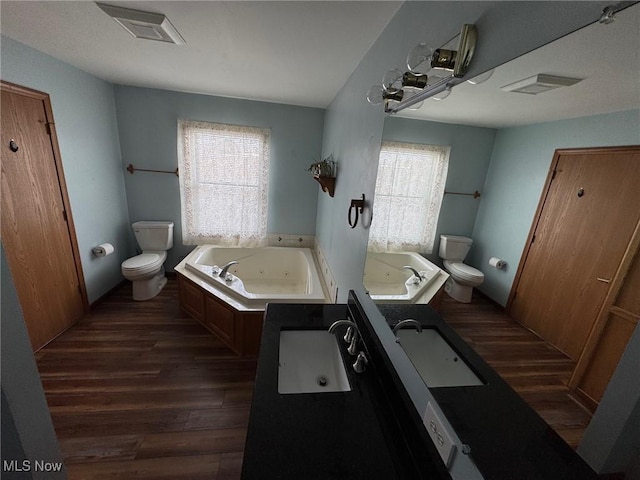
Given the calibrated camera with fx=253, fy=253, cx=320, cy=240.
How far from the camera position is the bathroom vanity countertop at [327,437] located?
0.71 metres

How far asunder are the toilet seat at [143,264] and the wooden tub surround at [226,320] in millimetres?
516

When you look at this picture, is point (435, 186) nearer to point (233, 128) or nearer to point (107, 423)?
point (107, 423)

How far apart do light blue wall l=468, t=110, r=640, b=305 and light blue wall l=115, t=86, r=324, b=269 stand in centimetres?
294

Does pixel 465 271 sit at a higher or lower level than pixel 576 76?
lower

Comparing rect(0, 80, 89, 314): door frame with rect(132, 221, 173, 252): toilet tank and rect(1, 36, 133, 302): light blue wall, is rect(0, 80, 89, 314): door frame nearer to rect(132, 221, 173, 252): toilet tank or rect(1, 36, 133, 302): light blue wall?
rect(1, 36, 133, 302): light blue wall

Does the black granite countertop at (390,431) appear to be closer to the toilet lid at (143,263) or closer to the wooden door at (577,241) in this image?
the wooden door at (577,241)

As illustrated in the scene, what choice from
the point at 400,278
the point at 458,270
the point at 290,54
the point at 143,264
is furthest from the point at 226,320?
the point at 290,54

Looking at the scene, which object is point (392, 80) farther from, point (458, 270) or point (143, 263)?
point (143, 263)

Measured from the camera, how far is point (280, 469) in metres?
0.71

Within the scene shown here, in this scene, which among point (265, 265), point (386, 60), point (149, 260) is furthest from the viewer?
point (265, 265)

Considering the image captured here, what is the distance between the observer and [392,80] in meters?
1.10

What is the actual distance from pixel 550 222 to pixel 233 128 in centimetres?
331

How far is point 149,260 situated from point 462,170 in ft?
11.0

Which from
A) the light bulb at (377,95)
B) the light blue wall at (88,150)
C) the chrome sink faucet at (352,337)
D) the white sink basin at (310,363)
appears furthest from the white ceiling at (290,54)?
the white sink basin at (310,363)
